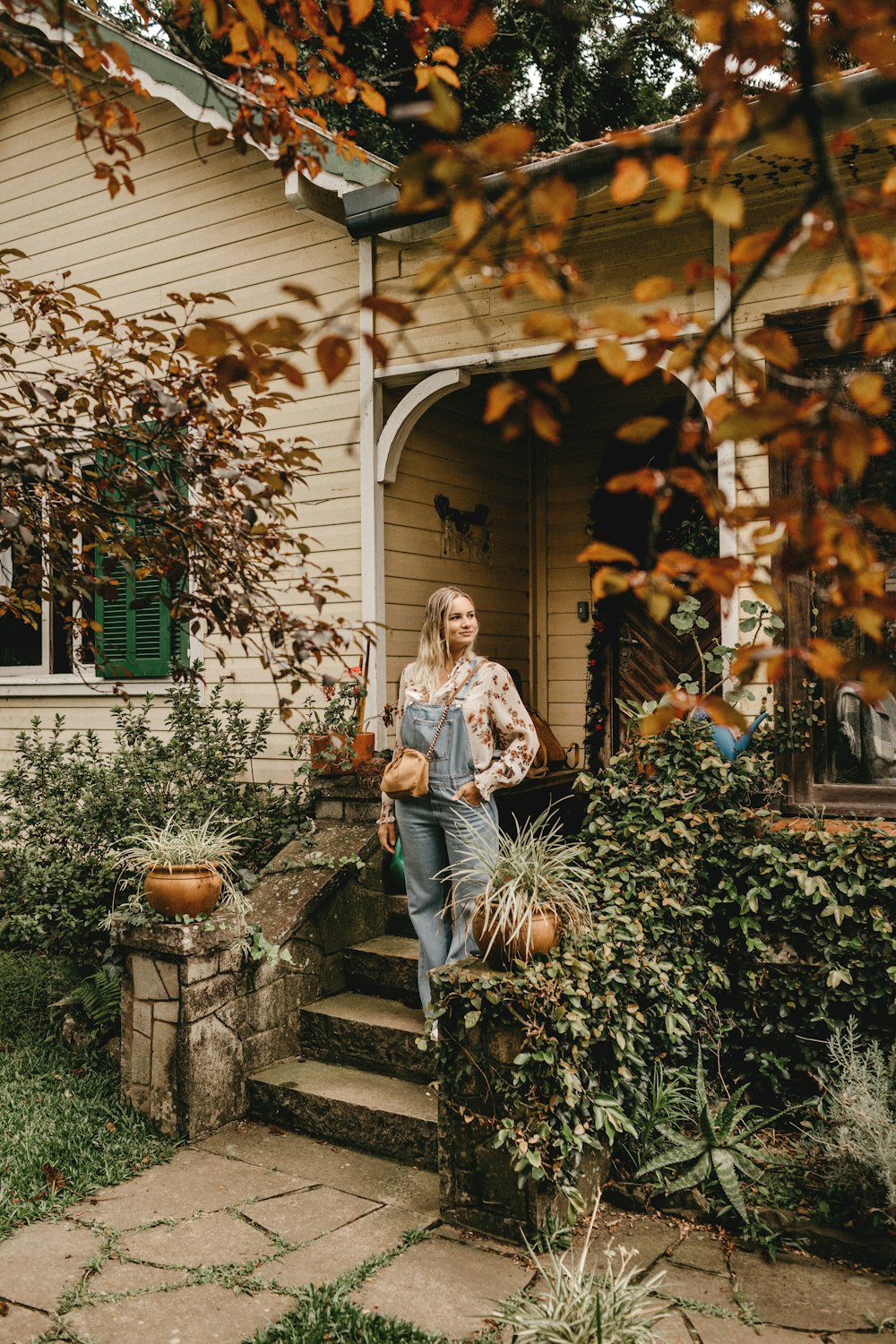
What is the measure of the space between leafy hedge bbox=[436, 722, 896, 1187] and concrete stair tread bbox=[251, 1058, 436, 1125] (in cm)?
70

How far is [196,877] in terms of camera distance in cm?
496

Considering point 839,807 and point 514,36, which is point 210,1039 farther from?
point 514,36

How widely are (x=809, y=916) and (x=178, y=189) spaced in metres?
6.44

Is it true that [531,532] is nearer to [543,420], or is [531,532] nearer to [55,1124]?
[55,1124]

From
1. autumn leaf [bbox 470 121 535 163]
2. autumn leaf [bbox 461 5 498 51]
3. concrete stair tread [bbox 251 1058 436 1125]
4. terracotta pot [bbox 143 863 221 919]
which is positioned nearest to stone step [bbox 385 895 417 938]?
concrete stair tread [bbox 251 1058 436 1125]

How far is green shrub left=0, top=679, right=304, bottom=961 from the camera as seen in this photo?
579cm

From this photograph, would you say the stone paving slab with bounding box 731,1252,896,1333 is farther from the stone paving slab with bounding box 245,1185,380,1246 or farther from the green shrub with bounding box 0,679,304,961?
the green shrub with bounding box 0,679,304,961

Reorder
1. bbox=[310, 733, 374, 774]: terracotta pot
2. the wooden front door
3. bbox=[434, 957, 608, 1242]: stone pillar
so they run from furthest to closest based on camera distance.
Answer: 1. the wooden front door
2. bbox=[310, 733, 374, 774]: terracotta pot
3. bbox=[434, 957, 608, 1242]: stone pillar

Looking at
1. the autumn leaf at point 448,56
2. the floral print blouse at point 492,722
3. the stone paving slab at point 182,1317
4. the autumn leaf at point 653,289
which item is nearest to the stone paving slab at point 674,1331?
the stone paving slab at point 182,1317

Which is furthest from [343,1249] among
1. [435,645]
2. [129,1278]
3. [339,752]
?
[339,752]

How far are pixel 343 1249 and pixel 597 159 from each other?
185 inches

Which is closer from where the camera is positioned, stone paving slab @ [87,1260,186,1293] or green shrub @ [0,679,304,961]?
stone paving slab @ [87,1260,186,1293]

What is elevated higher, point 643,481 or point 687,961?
point 643,481

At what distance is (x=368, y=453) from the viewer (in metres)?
6.48
